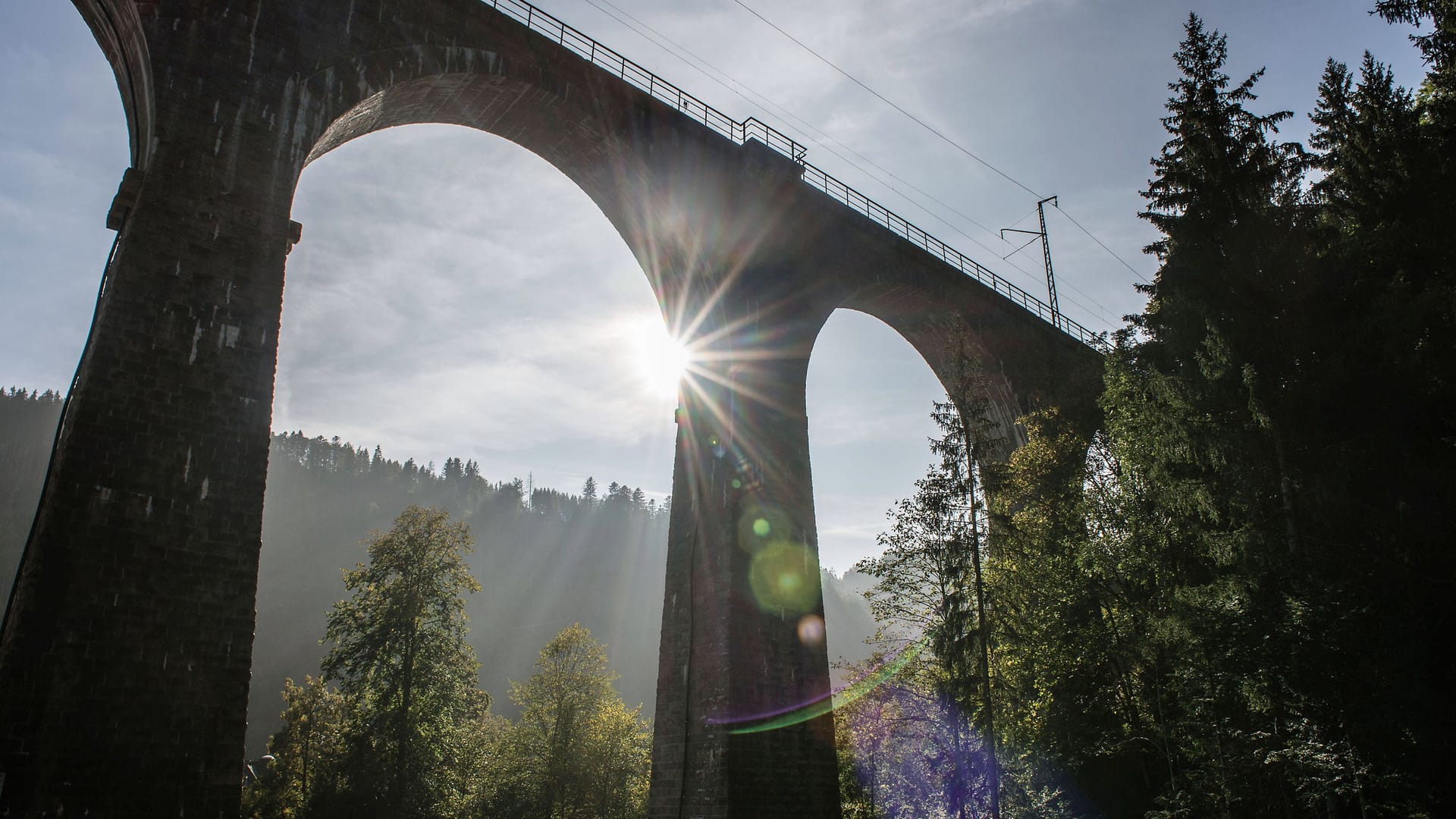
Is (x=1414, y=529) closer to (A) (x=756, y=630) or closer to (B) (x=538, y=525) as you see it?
(A) (x=756, y=630)

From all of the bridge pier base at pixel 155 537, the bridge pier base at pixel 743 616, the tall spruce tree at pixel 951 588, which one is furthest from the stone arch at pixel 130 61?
the tall spruce tree at pixel 951 588

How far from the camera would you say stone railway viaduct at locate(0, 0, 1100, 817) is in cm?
732

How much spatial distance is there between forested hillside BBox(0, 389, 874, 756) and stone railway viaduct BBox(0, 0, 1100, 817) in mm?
79912

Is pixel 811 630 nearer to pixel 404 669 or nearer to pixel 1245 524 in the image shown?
pixel 1245 524

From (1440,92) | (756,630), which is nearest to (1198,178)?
(1440,92)

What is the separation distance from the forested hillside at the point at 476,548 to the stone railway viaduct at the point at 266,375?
262 feet

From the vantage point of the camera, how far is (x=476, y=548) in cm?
8644

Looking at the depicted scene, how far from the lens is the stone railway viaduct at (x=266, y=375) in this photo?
732 centimetres

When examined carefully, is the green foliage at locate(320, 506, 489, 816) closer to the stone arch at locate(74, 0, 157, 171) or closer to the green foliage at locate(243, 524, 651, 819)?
the green foliage at locate(243, 524, 651, 819)

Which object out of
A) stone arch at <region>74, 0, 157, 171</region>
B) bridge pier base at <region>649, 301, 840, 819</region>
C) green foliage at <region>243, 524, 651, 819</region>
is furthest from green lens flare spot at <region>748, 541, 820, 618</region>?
green foliage at <region>243, 524, 651, 819</region>

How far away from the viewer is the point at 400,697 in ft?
70.8

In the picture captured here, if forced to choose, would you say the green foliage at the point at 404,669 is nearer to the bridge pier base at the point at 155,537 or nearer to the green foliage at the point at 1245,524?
the green foliage at the point at 1245,524

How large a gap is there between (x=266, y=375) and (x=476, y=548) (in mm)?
81547

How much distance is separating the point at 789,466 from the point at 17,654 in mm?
9832
